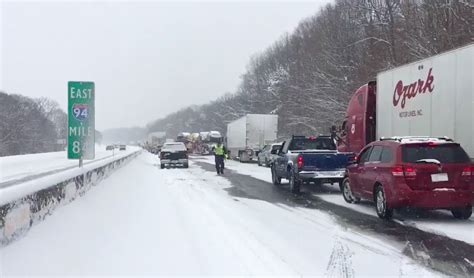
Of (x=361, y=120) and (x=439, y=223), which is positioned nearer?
(x=439, y=223)

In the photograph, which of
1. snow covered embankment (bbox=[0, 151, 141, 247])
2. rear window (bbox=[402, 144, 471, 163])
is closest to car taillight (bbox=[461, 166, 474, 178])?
rear window (bbox=[402, 144, 471, 163])

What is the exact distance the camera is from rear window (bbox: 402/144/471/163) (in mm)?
9422

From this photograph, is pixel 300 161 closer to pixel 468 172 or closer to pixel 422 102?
pixel 422 102

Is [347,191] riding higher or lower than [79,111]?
lower

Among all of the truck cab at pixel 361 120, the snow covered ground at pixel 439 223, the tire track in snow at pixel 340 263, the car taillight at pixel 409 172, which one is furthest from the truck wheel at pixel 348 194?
the tire track in snow at pixel 340 263

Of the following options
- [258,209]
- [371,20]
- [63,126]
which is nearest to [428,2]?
[371,20]

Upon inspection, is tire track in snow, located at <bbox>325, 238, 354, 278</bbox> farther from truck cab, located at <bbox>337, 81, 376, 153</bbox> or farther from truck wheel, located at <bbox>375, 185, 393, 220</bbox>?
truck cab, located at <bbox>337, 81, 376, 153</bbox>

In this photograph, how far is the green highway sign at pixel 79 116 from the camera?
1511cm

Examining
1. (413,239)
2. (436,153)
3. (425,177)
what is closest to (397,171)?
(425,177)

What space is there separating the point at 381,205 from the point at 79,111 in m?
9.89

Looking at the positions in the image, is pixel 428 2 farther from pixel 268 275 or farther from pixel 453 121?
pixel 268 275

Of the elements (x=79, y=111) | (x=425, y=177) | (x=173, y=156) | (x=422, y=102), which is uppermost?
(x=422, y=102)

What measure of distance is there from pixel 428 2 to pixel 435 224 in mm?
25194

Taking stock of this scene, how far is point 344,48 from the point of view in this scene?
48156mm
